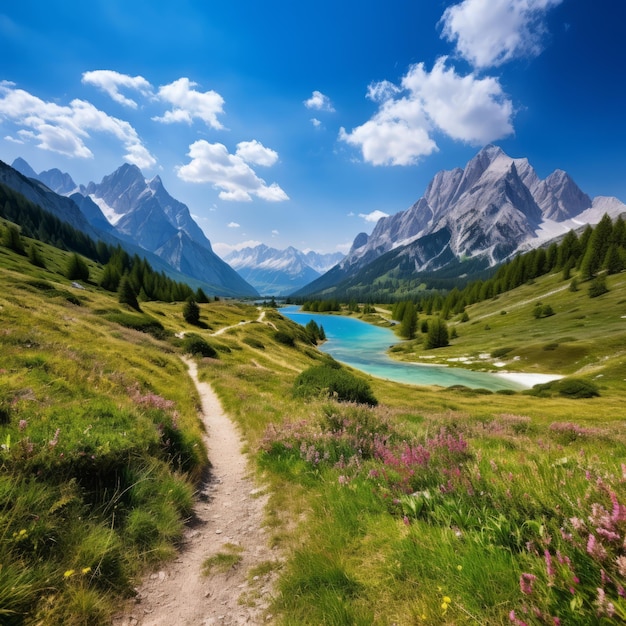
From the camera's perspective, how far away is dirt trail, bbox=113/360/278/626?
3.82 metres

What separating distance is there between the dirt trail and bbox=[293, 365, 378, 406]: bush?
1190 cm

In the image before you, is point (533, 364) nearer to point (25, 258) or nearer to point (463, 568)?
point (463, 568)

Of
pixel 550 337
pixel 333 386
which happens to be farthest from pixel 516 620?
pixel 550 337

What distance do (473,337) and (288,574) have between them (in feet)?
400

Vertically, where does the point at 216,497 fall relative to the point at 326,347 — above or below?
above

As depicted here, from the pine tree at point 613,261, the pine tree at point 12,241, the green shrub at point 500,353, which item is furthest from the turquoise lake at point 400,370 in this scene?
the pine tree at point 12,241

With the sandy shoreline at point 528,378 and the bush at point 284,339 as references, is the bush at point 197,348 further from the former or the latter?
the sandy shoreline at point 528,378

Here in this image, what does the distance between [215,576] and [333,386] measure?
17355mm

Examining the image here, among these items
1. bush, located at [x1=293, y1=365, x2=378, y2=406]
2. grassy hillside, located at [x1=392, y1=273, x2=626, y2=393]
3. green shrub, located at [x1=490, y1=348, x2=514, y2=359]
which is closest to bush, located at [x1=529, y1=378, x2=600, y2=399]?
grassy hillside, located at [x1=392, y1=273, x2=626, y2=393]

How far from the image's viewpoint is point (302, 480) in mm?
6992

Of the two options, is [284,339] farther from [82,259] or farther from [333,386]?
[82,259]

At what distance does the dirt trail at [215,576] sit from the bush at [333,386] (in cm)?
1190

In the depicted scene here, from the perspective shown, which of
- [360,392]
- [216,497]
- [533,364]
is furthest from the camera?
[533,364]

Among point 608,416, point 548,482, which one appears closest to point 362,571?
point 548,482
